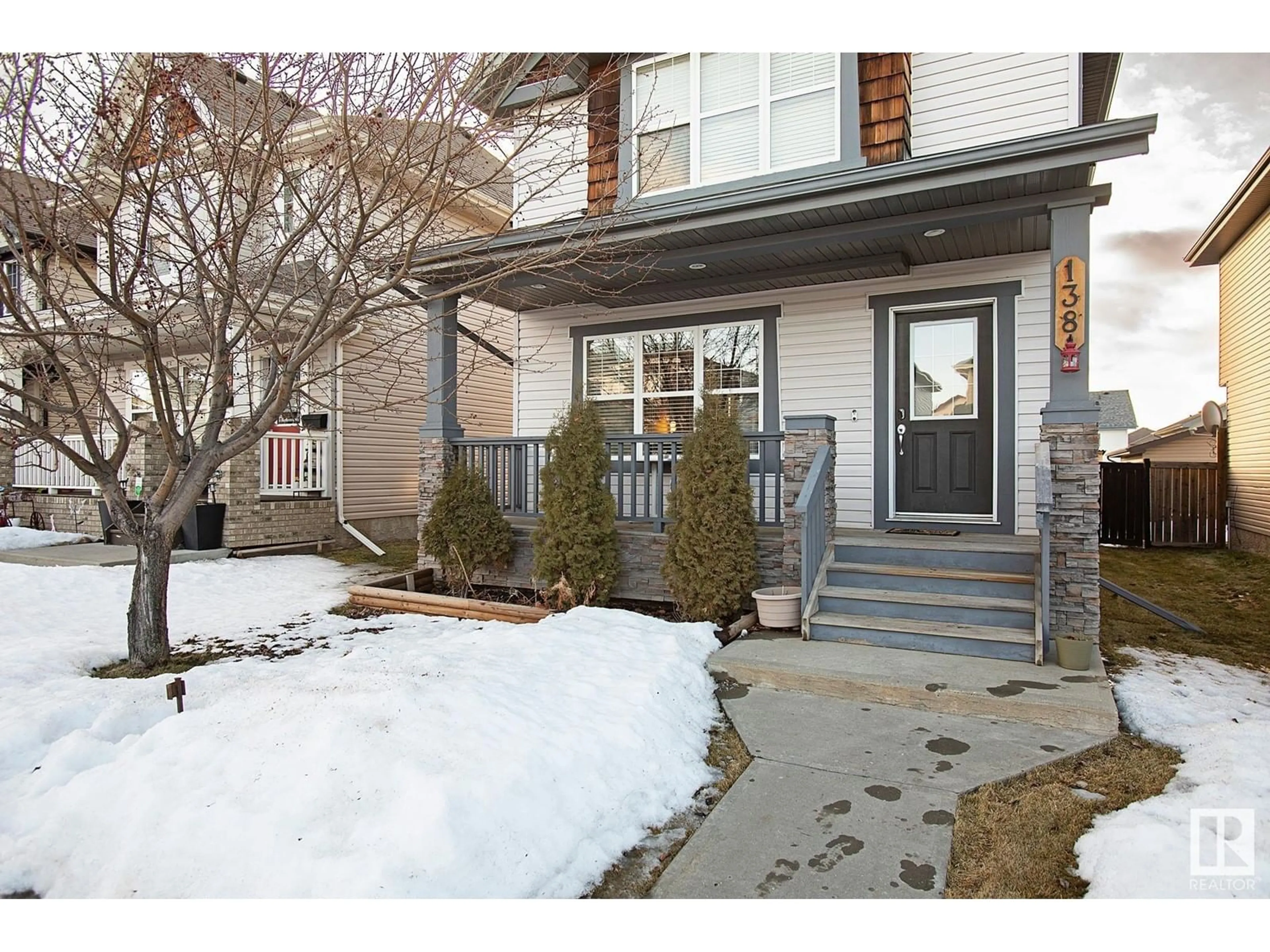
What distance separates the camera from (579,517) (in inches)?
237

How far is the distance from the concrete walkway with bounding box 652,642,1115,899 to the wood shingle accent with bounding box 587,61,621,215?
17.8ft

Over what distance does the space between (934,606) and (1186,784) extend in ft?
6.60

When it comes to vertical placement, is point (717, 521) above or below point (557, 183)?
below

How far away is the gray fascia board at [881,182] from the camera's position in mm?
4578

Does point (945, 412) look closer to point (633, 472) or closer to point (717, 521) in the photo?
point (717, 521)

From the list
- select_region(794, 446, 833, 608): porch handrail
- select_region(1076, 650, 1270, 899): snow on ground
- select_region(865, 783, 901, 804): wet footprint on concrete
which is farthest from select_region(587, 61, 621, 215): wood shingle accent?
select_region(1076, 650, 1270, 899): snow on ground

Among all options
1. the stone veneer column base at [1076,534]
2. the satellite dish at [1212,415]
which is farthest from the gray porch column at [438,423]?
the satellite dish at [1212,415]

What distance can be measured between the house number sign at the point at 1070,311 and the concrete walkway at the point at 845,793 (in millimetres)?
2162

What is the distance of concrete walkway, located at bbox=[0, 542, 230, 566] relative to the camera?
26.6ft

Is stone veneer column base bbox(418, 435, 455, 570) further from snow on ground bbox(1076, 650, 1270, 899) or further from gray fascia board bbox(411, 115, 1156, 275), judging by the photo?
snow on ground bbox(1076, 650, 1270, 899)

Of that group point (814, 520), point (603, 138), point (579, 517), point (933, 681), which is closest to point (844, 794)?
point (933, 681)

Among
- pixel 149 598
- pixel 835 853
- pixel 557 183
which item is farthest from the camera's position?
pixel 557 183

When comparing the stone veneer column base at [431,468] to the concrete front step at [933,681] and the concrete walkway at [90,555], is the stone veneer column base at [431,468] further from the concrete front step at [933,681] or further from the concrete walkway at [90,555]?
the concrete front step at [933,681]
